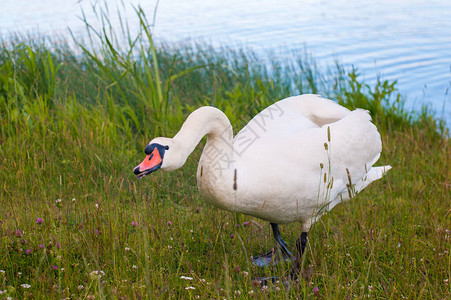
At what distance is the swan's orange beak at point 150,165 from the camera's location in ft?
8.77

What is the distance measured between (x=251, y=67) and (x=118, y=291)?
677 centimetres

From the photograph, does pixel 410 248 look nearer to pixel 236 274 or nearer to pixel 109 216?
pixel 236 274

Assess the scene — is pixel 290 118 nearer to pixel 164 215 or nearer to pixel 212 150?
pixel 212 150

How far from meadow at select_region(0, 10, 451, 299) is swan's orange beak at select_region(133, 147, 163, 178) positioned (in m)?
0.23

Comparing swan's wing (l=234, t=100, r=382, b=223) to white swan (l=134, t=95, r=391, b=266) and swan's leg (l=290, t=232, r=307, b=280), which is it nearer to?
white swan (l=134, t=95, r=391, b=266)

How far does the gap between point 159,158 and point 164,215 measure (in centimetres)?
131

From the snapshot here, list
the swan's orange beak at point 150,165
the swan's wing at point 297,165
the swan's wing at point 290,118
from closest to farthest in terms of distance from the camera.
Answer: the swan's orange beak at point 150,165 < the swan's wing at point 297,165 < the swan's wing at point 290,118

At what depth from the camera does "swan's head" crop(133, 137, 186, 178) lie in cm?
269

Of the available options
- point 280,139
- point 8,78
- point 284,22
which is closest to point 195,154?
point 280,139

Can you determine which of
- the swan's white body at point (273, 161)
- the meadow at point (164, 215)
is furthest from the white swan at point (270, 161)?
the meadow at point (164, 215)

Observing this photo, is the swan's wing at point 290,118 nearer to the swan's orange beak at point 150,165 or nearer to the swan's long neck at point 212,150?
the swan's long neck at point 212,150

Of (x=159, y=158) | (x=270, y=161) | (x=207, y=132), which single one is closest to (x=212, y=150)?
(x=207, y=132)

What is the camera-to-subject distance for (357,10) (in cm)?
1959

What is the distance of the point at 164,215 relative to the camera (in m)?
3.93
